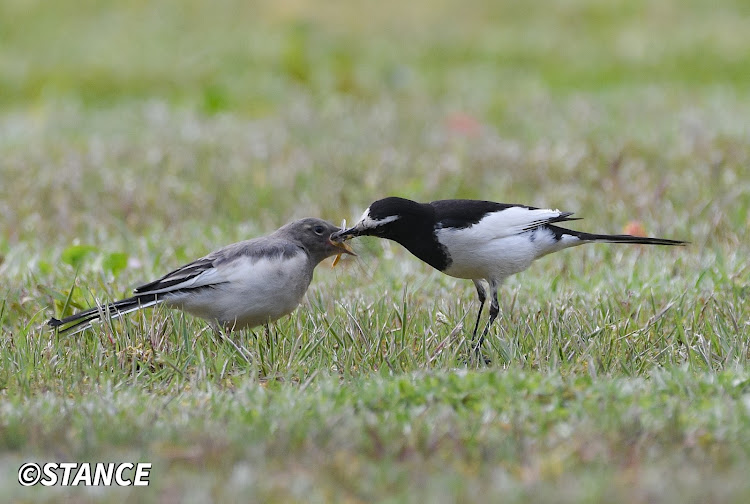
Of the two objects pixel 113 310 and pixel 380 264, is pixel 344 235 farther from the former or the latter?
pixel 380 264

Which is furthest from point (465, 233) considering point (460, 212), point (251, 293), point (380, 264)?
point (380, 264)

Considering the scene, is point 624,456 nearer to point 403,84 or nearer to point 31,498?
point 31,498

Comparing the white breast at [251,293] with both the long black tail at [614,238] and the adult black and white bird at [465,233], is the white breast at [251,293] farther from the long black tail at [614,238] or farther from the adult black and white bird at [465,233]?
the long black tail at [614,238]

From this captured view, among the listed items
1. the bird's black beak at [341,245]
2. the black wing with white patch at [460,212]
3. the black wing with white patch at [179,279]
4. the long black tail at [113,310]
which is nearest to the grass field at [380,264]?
the long black tail at [113,310]

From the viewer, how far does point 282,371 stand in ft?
15.4

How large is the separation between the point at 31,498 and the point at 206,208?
5622mm

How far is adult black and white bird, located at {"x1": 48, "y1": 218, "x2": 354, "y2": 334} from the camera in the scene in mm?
5191

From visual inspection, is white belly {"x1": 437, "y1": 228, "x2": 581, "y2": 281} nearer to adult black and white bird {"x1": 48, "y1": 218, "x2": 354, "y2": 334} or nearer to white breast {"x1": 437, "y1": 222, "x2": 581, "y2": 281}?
white breast {"x1": 437, "y1": 222, "x2": 581, "y2": 281}

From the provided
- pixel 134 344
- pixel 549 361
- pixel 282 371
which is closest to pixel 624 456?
pixel 549 361

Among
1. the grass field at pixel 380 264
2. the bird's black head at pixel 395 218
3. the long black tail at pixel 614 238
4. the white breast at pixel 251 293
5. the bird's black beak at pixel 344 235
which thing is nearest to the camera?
the grass field at pixel 380 264

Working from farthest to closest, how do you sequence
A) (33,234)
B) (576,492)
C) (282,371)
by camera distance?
(33,234)
(282,371)
(576,492)

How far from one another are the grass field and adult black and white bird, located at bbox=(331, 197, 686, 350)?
266mm

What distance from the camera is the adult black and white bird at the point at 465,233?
5312mm

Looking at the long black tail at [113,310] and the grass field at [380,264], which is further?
the long black tail at [113,310]
